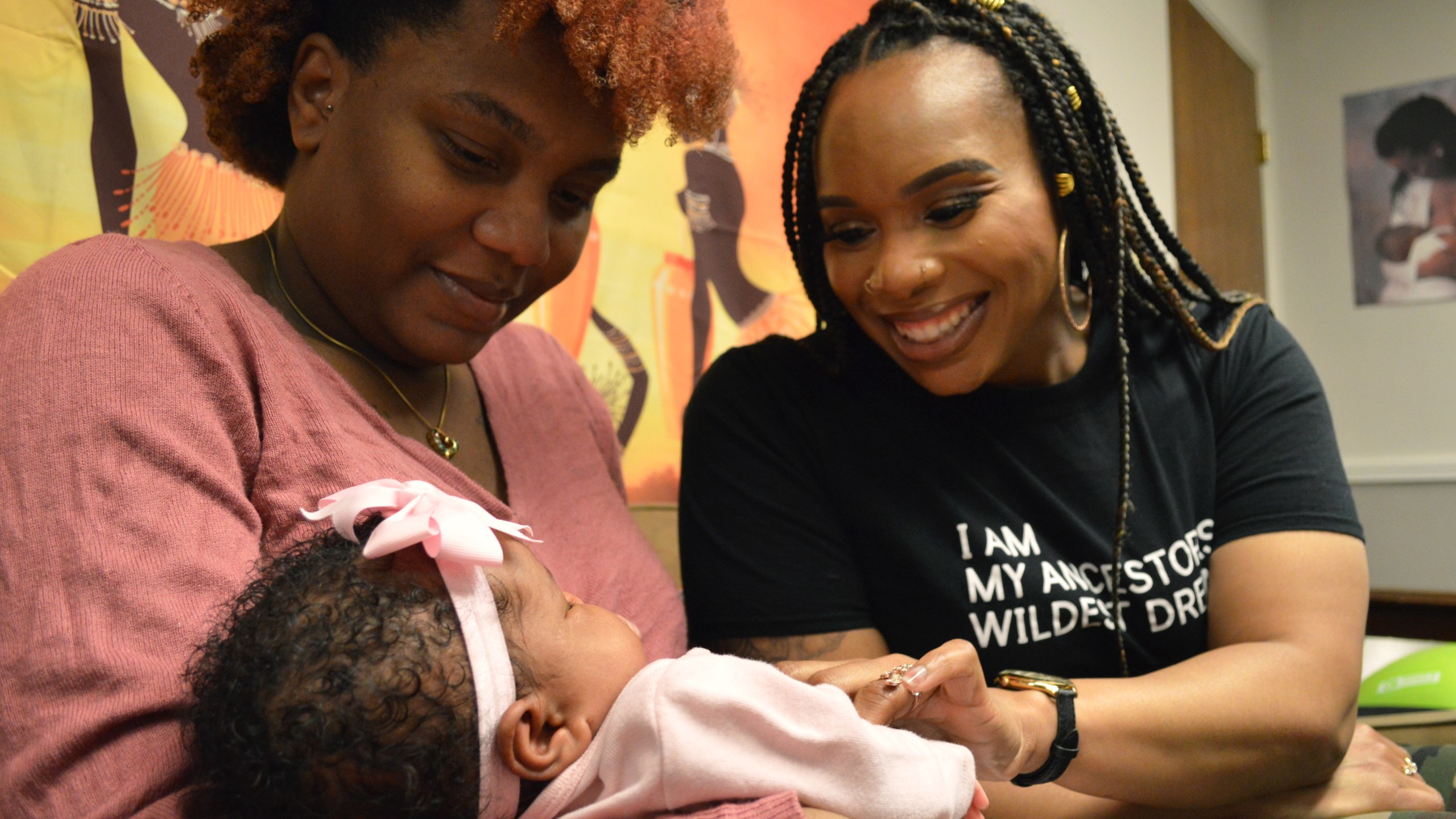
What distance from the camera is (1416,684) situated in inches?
84.7

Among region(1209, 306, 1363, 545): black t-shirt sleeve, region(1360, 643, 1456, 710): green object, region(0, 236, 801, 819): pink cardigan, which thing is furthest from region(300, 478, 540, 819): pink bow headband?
region(1360, 643, 1456, 710): green object

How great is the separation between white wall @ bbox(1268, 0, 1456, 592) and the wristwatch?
4.49 metres

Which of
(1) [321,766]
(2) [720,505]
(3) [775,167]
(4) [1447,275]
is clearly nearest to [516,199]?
(2) [720,505]

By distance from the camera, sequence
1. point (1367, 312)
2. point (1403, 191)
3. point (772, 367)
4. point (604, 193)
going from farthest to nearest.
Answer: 1. point (1367, 312)
2. point (1403, 191)
3. point (604, 193)
4. point (772, 367)

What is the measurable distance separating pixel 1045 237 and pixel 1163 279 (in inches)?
11.6

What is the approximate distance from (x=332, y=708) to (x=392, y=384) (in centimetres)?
62

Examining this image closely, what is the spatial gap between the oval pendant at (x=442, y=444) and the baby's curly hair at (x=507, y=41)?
1.40 feet

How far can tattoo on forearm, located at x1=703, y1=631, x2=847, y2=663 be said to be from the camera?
1.46m

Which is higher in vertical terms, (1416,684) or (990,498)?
(990,498)

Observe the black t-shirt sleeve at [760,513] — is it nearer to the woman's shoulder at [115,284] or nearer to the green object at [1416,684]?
the woman's shoulder at [115,284]

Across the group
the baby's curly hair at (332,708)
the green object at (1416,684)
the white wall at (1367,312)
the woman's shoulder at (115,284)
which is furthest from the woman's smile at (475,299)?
the white wall at (1367,312)

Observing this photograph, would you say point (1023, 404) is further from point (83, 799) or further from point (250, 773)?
point (83, 799)

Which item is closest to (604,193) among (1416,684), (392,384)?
(392,384)

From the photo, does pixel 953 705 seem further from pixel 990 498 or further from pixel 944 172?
pixel 944 172
